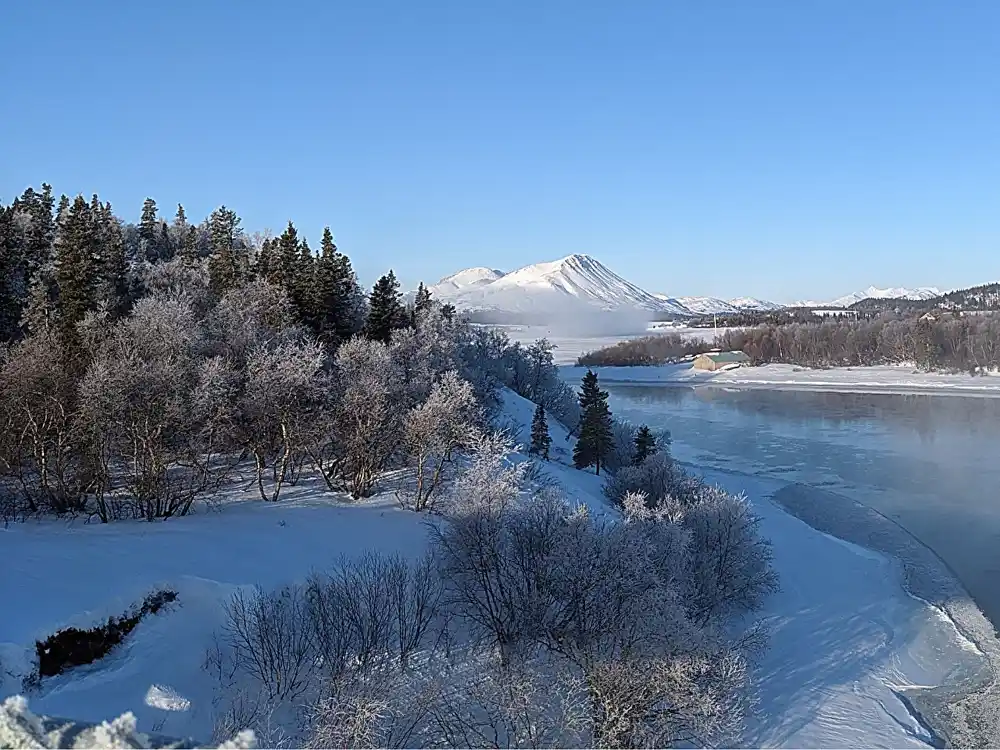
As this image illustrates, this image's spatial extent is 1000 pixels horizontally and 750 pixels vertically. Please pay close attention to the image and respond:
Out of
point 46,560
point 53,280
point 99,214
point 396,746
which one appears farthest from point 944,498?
point 99,214

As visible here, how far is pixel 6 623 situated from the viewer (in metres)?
9.62

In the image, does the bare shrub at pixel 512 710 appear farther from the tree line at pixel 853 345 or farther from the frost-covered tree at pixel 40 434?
the tree line at pixel 853 345

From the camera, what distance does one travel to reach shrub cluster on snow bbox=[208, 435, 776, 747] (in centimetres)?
979

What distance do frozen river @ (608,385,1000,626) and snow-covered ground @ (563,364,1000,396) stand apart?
5.40 meters

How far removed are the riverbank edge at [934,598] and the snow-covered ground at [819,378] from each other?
44265mm

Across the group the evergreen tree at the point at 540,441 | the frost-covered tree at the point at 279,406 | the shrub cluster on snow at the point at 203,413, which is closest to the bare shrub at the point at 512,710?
the shrub cluster on snow at the point at 203,413

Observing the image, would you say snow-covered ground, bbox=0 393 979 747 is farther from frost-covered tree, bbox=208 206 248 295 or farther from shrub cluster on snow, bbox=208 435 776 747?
frost-covered tree, bbox=208 206 248 295

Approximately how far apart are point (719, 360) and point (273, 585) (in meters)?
84.9

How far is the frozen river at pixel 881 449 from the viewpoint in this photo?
25.5 metres

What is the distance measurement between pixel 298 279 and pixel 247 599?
22706 millimetres

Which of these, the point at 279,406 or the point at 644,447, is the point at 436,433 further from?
the point at 644,447

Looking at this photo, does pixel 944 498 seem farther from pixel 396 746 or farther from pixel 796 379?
pixel 796 379

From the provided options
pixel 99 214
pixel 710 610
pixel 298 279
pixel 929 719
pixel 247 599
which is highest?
pixel 99 214

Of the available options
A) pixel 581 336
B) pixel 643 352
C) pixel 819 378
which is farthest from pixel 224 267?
pixel 643 352
